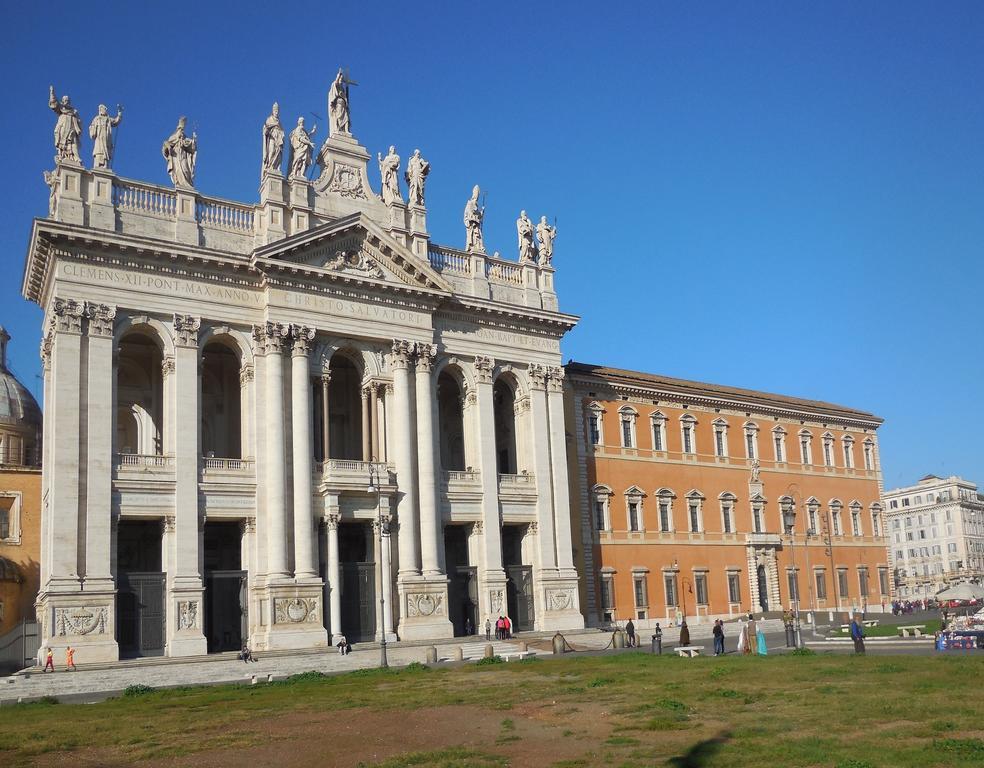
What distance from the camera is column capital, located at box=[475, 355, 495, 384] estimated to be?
48000 mm

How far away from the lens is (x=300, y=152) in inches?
1740

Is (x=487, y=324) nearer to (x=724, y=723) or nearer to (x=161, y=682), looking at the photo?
(x=161, y=682)

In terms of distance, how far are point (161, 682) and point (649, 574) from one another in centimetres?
2986

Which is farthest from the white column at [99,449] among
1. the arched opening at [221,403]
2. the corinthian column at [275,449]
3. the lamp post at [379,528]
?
the lamp post at [379,528]

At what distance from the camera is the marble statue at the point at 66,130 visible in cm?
3881

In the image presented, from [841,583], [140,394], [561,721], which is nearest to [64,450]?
[140,394]

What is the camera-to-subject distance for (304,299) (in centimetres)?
4241

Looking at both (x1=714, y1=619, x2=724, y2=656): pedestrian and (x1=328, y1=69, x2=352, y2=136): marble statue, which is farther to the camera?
(x1=328, y1=69, x2=352, y2=136): marble statue

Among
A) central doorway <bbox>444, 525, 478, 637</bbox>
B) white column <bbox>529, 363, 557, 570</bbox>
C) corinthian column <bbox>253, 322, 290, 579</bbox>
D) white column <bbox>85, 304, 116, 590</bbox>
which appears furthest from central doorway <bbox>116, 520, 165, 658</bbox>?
white column <bbox>529, 363, 557, 570</bbox>

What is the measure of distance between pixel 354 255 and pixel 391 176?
16.9ft

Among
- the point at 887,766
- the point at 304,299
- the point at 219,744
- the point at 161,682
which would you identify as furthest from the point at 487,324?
the point at 887,766

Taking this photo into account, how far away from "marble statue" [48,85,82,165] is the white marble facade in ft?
2.11

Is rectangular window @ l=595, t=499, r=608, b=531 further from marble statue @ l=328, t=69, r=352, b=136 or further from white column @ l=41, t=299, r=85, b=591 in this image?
white column @ l=41, t=299, r=85, b=591

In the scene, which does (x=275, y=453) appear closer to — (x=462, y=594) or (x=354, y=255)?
(x=354, y=255)
